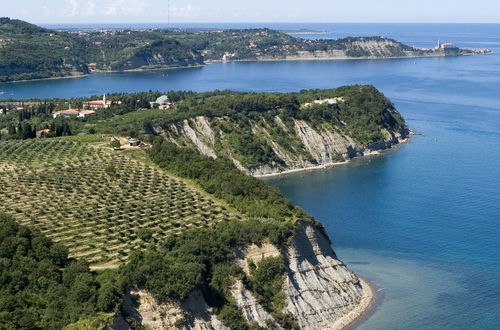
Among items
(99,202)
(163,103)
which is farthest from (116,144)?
(163,103)

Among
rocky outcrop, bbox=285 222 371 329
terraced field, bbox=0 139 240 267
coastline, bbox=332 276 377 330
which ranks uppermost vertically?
terraced field, bbox=0 139 240 267

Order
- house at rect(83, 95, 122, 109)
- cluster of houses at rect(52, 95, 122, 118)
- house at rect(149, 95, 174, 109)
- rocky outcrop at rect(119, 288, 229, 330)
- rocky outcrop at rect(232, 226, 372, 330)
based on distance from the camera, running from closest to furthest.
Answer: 1. rocky outcrop at rect(119, 288, 229, 330)
2. rocky outcrop at rect(232, 226, 372, 330)
3. cluster of houses at rect(52, 95, 122, 118)
4. house at rect(83, 95, 122, 109)
5. house at rect(149, 95, 174, 109)

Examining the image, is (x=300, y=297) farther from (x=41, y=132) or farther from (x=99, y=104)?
(x=99, y=104)

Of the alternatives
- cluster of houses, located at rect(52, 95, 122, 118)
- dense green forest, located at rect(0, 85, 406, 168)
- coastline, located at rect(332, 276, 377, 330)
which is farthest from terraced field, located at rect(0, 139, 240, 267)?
cluster of houses, located at rect(52, 95, 122, 118)

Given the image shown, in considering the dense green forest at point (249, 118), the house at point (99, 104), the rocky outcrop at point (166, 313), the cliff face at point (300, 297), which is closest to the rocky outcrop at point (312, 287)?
the cliff face at point (300, 297)

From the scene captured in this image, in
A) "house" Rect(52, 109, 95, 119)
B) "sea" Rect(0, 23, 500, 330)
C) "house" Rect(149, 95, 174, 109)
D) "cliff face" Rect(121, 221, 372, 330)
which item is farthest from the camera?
"house" Rect(149, 95, 174, 109)

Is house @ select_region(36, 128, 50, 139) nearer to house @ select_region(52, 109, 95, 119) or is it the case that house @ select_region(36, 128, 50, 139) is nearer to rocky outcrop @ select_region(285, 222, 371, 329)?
house @ select_region(52, 109, 95, 119)

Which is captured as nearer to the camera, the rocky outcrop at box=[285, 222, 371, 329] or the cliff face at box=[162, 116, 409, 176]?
the rocky outcrop at box=[285, 222, 371, 329]
